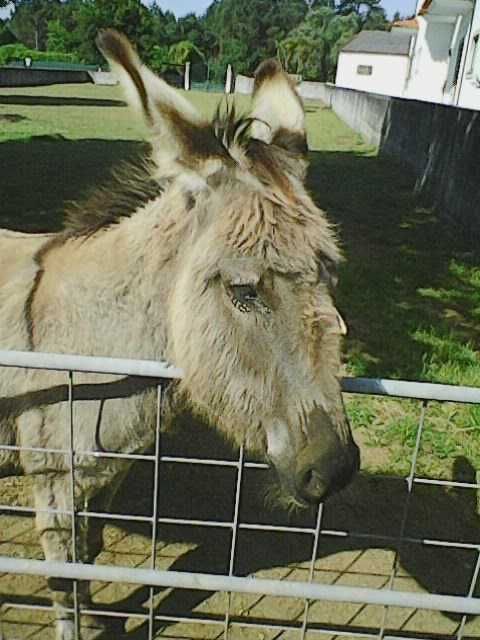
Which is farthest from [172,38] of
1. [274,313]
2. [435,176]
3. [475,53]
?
[274,313]

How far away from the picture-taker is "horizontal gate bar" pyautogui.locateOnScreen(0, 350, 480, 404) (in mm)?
1726

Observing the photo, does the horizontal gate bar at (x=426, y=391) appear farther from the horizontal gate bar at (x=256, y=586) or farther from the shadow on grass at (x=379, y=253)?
the shadow on grass at (x=379, y=253)

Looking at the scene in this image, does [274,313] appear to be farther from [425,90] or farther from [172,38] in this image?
[172,38]

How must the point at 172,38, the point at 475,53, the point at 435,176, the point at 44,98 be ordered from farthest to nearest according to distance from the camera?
the point at 172,38, the point at 44,98, the point at 475,53, the point at 435,176

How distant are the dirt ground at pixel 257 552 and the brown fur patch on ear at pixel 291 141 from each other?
150cm

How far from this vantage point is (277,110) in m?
2.45

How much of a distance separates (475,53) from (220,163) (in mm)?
18805

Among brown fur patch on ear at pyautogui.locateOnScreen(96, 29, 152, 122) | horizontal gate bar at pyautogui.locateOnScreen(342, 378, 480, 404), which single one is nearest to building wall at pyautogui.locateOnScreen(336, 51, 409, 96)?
brown fur patch on ear at pyautogui.locateOnScreen(96, 29, 152, 122)

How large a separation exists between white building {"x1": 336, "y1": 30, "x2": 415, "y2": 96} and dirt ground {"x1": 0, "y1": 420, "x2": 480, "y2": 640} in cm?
4815

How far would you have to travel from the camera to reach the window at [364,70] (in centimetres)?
5009

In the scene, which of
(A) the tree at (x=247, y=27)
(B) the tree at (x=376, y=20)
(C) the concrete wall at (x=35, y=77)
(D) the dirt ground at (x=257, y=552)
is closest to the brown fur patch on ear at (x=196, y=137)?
(D) the dirt ground at (x=257, y=552)

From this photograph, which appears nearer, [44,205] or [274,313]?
[274,313]

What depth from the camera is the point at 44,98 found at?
33.1m

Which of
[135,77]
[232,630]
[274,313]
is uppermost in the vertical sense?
[135,77]
